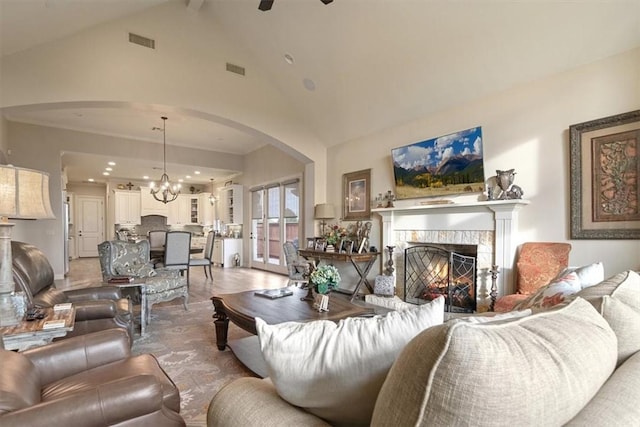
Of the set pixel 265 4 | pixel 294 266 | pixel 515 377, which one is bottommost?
pixel 294 266

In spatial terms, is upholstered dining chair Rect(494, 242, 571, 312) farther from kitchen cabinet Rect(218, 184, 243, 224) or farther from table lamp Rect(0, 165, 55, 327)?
kitchen cabinet Rect(218, 184, 243, 224)

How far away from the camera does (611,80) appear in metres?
2.91

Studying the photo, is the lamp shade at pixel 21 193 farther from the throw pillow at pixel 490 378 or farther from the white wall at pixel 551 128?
the white wall at pixel 551 128

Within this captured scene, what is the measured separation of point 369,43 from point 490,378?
425cm

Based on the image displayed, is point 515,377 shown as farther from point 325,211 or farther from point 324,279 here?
point 325,211

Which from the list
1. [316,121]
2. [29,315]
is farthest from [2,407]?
[316,121]

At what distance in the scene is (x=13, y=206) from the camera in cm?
165

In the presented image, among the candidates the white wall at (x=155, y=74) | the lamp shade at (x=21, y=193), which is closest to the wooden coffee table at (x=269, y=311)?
the lamp shade at (x=21, y=193)

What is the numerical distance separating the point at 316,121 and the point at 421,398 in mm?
5625

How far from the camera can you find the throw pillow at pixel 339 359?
82cm

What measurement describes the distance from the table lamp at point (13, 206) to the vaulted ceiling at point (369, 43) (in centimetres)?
225

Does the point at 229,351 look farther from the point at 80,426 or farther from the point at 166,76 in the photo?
the point at 166,76

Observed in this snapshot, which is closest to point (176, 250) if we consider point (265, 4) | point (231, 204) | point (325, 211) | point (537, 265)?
point (325, 211)

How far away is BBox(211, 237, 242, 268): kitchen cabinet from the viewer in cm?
886
